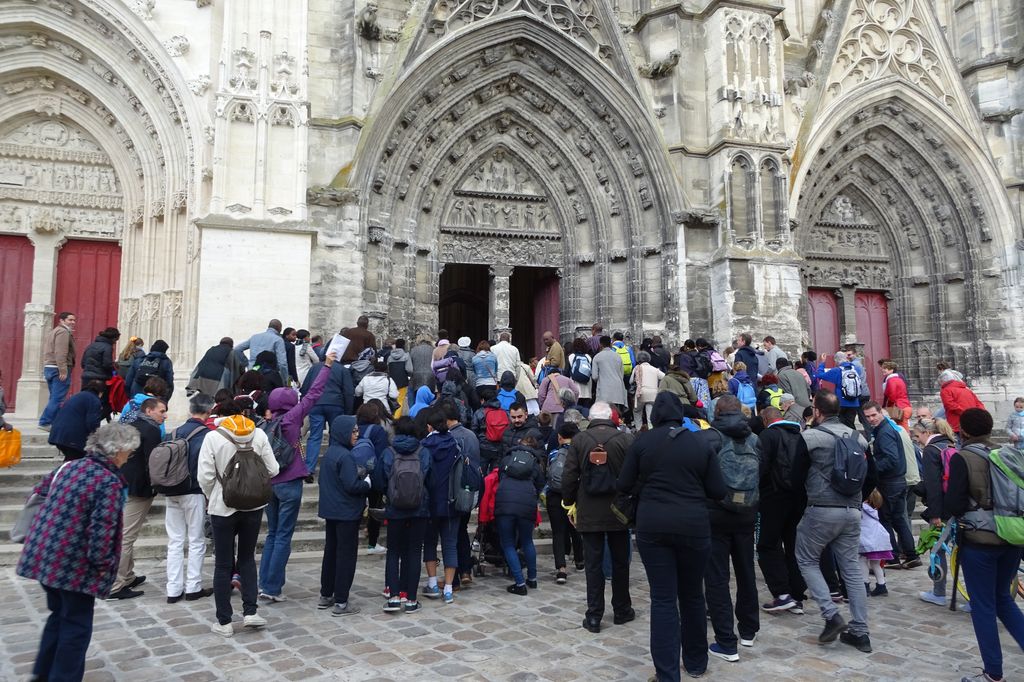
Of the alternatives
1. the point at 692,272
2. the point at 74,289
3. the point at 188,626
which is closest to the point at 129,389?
the point at 188,626

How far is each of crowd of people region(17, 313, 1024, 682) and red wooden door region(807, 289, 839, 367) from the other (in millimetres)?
8772

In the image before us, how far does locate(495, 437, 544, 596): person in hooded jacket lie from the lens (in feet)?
19.1

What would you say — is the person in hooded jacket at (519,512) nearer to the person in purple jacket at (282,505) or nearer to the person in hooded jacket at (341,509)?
the person in hooded jacket at (341,509)

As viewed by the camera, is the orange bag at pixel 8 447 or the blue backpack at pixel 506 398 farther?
the blue backpack at pixel 506 398

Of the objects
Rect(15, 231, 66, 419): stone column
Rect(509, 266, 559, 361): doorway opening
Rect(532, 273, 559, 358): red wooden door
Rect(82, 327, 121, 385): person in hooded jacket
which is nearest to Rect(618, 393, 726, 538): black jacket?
Rect(82, 327, 121, 385): person in hooded jacket

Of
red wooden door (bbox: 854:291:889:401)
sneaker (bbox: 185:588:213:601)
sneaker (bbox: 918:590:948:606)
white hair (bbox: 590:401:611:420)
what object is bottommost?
sneaker (bbox: 918:590:948:606)

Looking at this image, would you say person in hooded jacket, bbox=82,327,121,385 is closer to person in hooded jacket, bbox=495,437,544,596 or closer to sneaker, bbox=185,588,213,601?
sneaker, bbox=185,588,213,601

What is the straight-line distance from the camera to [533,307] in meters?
15.2

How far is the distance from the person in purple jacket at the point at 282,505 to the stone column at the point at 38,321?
7.23 m

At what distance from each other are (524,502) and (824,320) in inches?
478

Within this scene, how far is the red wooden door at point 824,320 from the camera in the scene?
15562mm

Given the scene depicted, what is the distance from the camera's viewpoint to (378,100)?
1148cm

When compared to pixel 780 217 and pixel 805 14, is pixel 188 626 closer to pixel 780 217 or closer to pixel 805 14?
pixel 780 217

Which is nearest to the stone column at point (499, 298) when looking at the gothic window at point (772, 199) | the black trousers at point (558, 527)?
the gothic window at point (772, 199)
